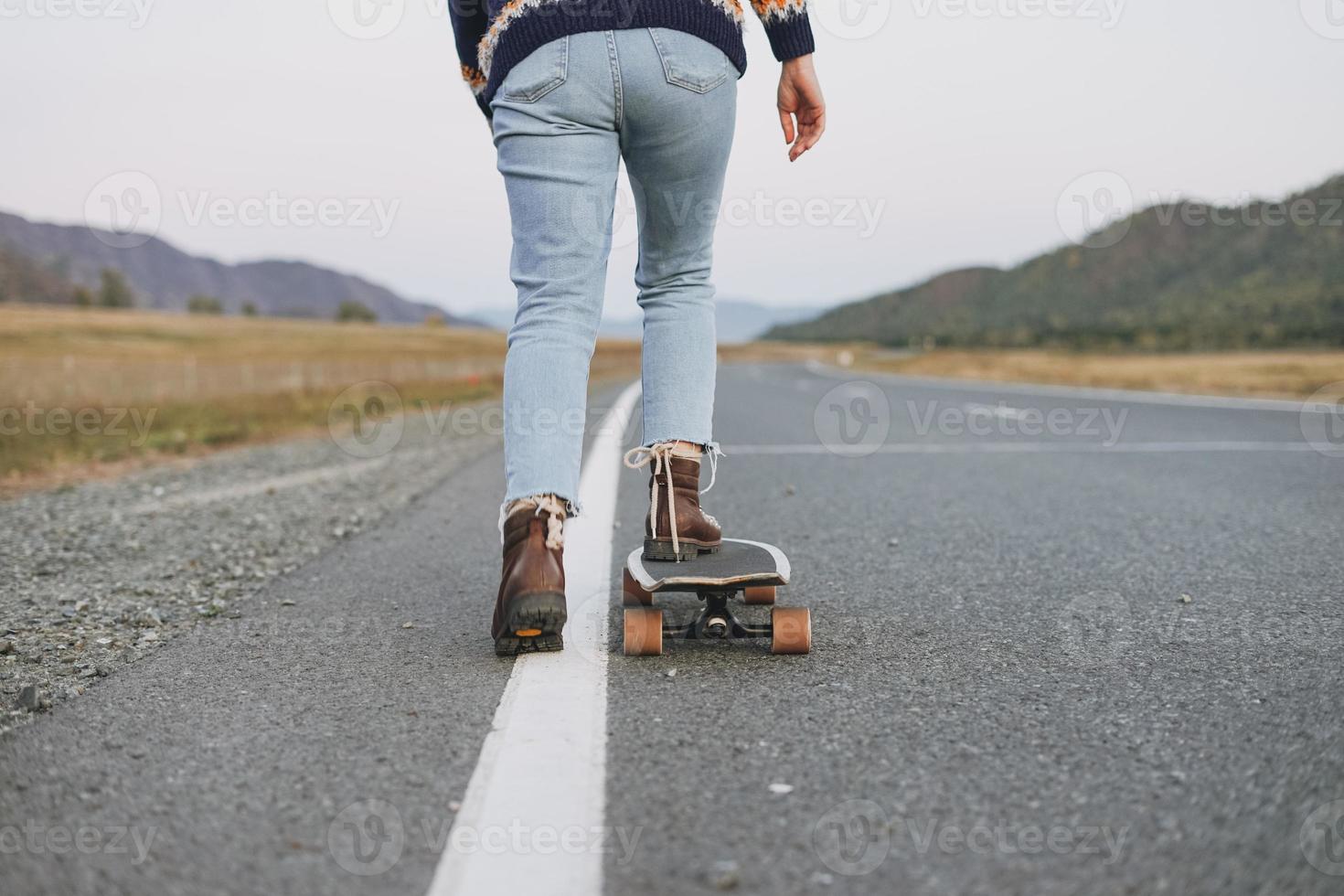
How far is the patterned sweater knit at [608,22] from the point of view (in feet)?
6.39

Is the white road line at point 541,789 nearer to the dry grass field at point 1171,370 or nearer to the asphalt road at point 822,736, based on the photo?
the asphalt road at point 822,736

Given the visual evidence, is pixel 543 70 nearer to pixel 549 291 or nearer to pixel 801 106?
pixel 549 291

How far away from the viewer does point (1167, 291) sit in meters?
67.7

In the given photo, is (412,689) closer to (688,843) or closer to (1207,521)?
(688,843)

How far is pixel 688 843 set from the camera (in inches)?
46.7

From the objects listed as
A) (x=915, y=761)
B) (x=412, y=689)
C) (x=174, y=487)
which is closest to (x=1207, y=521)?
(x=915, y=761)

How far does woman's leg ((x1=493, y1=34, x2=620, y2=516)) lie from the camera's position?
1.95 m
